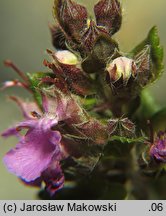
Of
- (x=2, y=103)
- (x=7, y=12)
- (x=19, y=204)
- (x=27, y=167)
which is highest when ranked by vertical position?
(x=27, y=167)

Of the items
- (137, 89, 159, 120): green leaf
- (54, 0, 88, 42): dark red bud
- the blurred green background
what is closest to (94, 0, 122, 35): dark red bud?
(54, 0, 88, 42): dark red bud

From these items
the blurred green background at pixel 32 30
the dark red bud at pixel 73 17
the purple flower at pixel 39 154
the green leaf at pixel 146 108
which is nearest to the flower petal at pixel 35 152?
the purple flower at pixel 39 154

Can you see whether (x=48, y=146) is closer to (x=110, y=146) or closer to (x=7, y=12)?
(x=110, y=146)

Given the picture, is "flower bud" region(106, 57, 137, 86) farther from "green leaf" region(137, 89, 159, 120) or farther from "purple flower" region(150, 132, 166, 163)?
"green leaf" region(137, 89, 159, 120)

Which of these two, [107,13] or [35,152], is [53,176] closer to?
[35,152]

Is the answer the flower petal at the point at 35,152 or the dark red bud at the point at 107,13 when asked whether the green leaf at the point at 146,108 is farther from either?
the flower petal at the point at 35,152

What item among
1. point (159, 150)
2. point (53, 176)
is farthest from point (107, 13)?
point (53, 176)

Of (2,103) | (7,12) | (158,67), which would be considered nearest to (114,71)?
(158,67)
